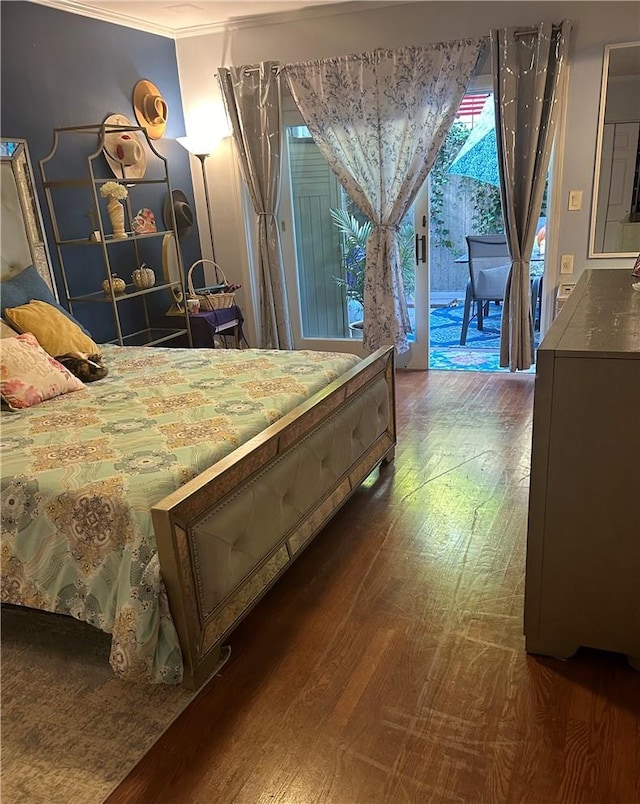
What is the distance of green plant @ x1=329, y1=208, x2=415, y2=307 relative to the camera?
4703 mm

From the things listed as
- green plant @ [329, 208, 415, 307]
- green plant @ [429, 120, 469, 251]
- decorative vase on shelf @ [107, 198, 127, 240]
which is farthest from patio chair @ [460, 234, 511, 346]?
decorative vase on shelf @ [107, 198, 127, 240]

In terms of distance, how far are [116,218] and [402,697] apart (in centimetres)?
325

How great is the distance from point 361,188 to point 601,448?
3395mm

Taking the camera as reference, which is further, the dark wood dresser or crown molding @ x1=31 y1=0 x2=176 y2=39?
crown molding @ x1=31 y1=0 x2=176 y2=39

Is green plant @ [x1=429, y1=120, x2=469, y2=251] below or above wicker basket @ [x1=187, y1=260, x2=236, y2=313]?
above

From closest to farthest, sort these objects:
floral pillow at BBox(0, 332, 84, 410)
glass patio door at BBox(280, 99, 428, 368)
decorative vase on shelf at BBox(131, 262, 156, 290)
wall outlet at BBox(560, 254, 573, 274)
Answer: floral pillow at BBox(0, 332, 84, 410) < decorative vase on shelf at BBox(131, 262, 156, 290) < wall outlet at BBox(560, 254, 573, 274) < glass patio door at BBox(280, 99, 428, 368)

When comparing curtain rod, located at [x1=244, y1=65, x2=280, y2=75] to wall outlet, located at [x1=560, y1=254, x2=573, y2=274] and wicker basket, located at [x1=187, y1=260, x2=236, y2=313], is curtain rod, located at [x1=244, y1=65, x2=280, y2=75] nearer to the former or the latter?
wicker basket, located at [x1=187, y1=260, x2=236, y2=313]

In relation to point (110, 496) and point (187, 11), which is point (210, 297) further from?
point (110, 496)

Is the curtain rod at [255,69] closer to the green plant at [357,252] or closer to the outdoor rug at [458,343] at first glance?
the green plant at [357,252]

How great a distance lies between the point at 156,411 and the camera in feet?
7.74

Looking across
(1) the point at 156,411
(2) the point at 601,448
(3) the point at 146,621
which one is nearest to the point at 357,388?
(1) the point at 156,411

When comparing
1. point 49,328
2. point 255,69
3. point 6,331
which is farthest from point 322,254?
point 6,331

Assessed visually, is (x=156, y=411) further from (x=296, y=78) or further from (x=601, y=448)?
(x=296, y=78)

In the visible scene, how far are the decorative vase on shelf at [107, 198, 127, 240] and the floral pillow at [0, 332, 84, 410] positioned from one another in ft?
4.29
